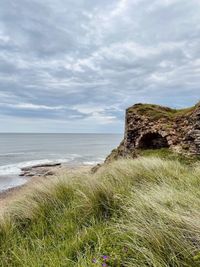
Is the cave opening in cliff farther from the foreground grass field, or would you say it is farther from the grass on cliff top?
the foreground grass field

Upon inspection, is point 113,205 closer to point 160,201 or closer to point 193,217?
point 160,201

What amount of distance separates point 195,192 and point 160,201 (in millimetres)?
787

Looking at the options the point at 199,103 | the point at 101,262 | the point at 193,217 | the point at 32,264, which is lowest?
the point at 32,264

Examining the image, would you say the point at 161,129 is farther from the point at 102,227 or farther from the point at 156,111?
the point at 102,227

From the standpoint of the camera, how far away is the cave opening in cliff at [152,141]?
12.0 meters

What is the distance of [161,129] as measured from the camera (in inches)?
472

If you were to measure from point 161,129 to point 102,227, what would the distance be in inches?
379

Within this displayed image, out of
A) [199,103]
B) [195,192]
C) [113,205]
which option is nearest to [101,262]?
[113,205]

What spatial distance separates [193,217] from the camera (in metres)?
2.27

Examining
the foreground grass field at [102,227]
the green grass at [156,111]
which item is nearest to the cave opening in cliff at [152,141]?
the green grass at [156,111]

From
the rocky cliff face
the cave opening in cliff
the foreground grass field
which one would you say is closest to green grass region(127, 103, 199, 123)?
the rocky cliff face

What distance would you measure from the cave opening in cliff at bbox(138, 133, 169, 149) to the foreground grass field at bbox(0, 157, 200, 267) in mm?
7292

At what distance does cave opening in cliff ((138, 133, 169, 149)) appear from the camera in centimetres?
1204

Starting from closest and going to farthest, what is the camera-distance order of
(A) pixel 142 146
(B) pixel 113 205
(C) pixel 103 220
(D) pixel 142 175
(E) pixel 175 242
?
(E) pixel 175 242 < (C) pixel 103 220 < (B) pixel 113 205 < (D) pixel 142 175 < (A) pixel 142 146
